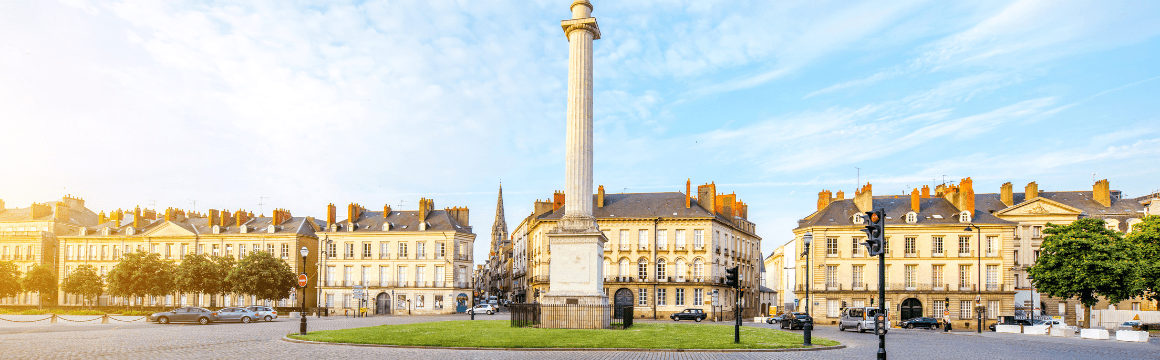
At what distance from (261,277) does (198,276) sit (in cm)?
472

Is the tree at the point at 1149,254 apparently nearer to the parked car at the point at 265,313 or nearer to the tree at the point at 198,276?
the parked car at the point at 265,313

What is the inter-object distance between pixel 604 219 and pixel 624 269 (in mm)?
4403

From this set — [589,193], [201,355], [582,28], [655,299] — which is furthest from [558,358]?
[655,299]

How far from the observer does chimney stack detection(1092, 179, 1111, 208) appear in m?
64.3

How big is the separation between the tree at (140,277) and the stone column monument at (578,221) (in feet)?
146

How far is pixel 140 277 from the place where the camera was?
61312 millimetres

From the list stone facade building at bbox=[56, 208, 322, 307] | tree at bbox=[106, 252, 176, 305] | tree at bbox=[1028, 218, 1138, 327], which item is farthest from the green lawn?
stone facade building at bbox=[56, 208, 322, 307]

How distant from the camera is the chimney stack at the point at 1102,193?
64.3 meters

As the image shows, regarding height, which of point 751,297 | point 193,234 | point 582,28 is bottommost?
point 751,297

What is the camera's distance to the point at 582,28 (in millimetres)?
32062

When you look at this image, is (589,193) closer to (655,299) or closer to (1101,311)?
(655,299)

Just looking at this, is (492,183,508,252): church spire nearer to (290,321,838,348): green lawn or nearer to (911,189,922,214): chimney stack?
(911,189,922,214): chimney stack

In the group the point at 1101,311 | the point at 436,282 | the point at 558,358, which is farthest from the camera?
the point at 436,282

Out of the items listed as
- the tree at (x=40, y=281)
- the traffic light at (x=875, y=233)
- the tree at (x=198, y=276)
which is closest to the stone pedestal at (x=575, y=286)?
the traffic light at (x=875, y=233)
